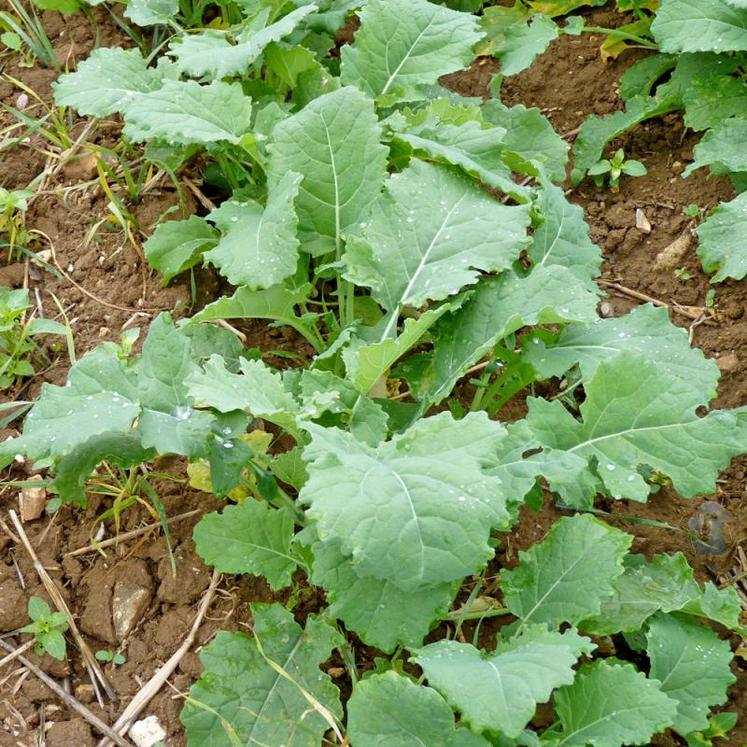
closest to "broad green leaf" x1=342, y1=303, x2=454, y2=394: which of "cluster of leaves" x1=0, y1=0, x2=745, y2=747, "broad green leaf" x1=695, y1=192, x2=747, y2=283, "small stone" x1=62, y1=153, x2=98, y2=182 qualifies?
"cluster of leaves" x1=0, y1=0, x2=745, y2=747

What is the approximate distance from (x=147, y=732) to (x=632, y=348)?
1491mm

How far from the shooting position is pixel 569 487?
2.16 meters

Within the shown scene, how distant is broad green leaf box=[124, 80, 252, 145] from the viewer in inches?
99.7

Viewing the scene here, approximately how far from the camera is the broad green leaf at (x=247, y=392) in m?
2.02

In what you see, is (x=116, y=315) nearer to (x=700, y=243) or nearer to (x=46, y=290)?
(x=46, y=290)

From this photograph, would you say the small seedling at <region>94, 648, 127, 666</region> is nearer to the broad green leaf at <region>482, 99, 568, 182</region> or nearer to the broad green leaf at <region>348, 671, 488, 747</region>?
the broad green leaf at <region>348, 671, 488, 747</region>

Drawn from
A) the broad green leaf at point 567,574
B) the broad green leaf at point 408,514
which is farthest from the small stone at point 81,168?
the broad green leaf at point 567,574

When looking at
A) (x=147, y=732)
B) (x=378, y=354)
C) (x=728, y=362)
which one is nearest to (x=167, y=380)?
(x=378, y=354)

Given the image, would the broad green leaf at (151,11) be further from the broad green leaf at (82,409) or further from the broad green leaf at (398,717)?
the broad green leaf at (398,717)

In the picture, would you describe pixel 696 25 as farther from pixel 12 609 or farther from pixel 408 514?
pixel 12 609

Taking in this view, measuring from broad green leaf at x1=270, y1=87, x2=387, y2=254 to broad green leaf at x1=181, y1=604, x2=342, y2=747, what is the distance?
→ 1088mm

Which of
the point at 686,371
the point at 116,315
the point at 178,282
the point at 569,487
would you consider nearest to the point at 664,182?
the point at 686,371

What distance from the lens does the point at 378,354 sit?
214cm

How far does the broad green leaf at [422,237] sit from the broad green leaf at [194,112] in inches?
18.8
